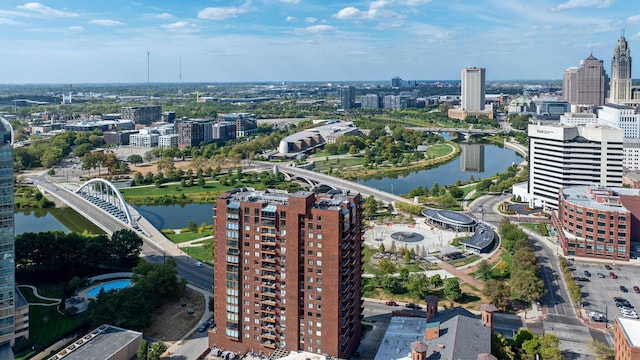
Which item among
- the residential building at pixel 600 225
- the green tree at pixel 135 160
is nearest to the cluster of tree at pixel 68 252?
the residential building at pixel 600 225

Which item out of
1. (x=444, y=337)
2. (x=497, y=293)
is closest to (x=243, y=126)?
(x=497, y=293)

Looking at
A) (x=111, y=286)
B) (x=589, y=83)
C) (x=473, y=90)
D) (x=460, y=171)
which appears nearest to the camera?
(x=111, y=286)

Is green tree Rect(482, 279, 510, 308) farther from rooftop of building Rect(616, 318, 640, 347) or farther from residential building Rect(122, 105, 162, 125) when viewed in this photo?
residential building Rect(122, 105, 162, 125)

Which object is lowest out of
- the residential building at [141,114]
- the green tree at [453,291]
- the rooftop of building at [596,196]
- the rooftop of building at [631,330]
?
the green tree at [453,291]

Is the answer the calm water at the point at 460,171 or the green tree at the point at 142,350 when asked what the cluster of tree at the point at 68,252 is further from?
the calm water at the point at 460,171

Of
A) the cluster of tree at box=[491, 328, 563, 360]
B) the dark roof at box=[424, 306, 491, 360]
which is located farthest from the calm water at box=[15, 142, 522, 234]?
the cluster of tree at box=[491, 328, 563, 360]

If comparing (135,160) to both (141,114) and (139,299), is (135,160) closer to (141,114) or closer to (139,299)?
(141,114)
